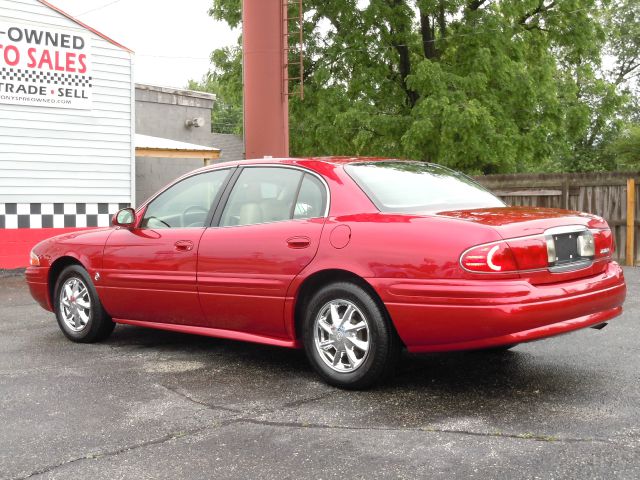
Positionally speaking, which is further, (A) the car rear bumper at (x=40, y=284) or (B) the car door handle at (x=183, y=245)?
(A) the car rear bumper at (x=40, y=284)

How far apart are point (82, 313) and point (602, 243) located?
13.3ft

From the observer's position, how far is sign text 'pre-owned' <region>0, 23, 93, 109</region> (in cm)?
1109

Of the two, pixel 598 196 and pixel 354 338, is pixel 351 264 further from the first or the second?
pixel 598 196

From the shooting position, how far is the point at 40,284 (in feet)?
21.6

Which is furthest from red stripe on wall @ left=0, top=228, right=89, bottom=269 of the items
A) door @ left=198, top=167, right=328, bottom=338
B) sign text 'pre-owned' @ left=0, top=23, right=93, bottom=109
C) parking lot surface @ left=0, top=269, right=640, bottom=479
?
door @ left=198, top=167, right=328, bottom=338

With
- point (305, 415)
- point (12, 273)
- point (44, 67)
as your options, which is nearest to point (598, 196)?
point (44, 67)

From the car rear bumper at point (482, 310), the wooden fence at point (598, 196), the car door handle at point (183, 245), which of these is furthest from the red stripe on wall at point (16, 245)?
the car rear bumper at point (482, 310)

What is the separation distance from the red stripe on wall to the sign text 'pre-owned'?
6.17 ft

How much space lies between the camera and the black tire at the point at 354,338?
4.37 meters

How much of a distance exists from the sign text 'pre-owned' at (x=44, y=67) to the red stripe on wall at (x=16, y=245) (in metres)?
1.88

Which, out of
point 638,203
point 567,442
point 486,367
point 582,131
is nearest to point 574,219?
point 486,367

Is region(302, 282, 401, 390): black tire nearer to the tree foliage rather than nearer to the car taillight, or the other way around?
the car taillight

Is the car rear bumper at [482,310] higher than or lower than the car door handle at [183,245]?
lower

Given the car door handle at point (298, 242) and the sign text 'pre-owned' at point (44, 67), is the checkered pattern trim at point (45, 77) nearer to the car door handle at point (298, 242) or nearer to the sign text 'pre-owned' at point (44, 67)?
the sign text 'pre-owned' at point (44, 67)
